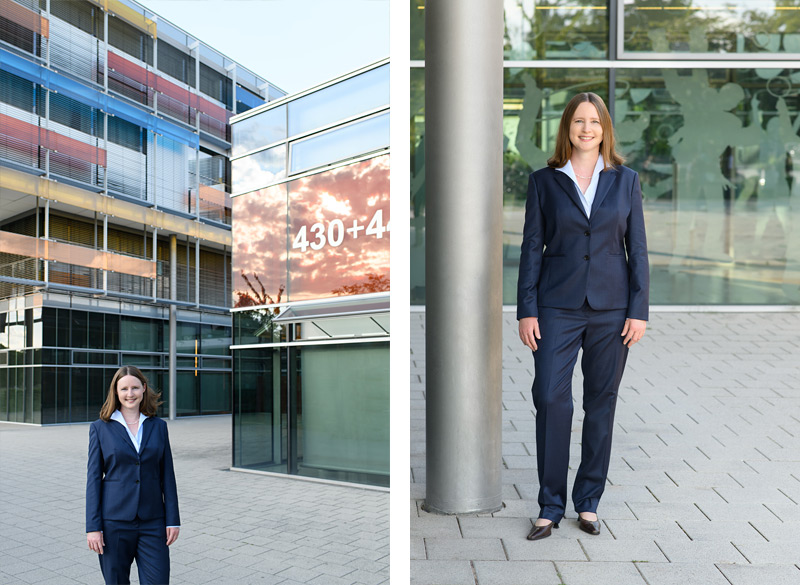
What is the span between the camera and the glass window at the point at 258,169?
2.08m

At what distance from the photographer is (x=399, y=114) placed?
2199 mm

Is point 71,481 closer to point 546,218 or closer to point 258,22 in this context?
point 258,22

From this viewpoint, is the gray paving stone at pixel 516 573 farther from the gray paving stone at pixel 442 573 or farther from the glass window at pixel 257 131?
the glass window at pixel 257 131

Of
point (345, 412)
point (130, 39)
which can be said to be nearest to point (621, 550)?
point (345, 412)

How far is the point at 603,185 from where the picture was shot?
3.09 m

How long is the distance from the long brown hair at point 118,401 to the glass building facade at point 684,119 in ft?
24.0

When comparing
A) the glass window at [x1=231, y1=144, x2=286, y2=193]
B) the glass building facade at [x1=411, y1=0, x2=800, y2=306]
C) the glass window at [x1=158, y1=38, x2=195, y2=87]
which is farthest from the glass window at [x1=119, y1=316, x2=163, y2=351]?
the glass building facade at [x1=411, y1=0, x2=800, y2=306]

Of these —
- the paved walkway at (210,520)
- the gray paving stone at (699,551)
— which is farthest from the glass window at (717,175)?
the paved walkway at (210,520)

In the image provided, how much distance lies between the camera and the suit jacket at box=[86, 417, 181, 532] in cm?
194

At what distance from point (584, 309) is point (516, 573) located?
3.40ft

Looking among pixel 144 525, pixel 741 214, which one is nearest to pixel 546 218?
pixel 144 525

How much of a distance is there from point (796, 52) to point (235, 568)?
10.0m

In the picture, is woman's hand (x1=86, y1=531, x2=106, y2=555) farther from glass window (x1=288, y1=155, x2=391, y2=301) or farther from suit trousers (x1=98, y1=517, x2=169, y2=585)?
glass window (x1=288, y1=155, x2=391, y2=301)

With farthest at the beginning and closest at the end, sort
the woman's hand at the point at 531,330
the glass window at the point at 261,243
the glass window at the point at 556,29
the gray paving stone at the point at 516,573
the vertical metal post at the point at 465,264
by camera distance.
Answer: the glass window at the point at 556,29 < the vertical metal post at the point at 465,264 < the woman's hand at the point at 531,330 < the gray paving stone at the point at 516,573 < the glass window at the point at 261,243
